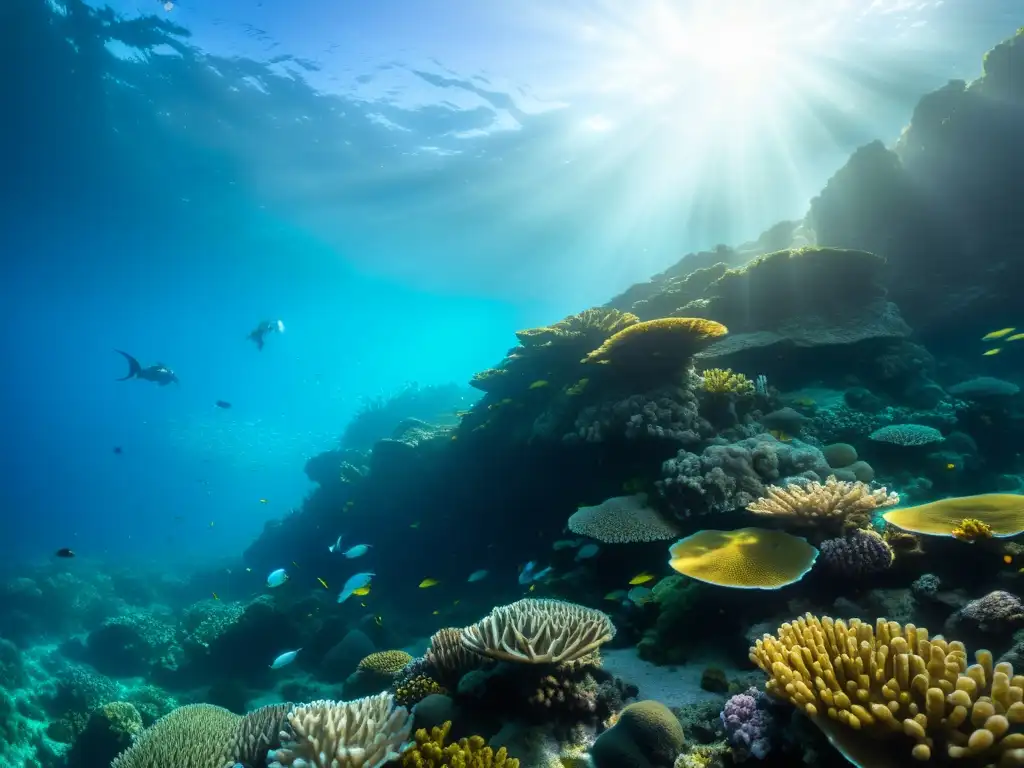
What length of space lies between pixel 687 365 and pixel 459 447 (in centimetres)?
808

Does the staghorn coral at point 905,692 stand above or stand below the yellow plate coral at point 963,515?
below

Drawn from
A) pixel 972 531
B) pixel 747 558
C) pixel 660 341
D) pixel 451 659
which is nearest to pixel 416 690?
pixel 451 659

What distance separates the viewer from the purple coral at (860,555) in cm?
447

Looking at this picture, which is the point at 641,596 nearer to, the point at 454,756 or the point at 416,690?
the point at 416,690

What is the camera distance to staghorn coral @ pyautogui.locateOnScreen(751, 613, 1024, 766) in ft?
7.00

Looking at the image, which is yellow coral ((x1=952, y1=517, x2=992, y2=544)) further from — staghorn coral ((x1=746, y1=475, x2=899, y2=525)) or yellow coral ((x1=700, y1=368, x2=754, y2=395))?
yellow coral ((x1=700, y1=368, x2=754, y2=395))

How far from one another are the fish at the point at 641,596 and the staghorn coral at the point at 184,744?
479 cm


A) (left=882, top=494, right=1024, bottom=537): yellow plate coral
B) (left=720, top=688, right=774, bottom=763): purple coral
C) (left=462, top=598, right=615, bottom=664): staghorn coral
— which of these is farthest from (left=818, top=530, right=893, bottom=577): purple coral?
(left=462, top=598, right=615, bottom=664): staghorn coral

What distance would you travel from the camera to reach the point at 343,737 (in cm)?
351

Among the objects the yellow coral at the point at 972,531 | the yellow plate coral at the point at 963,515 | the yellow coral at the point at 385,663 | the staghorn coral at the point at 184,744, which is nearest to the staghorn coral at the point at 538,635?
the staghorn coral at the point at 184,744

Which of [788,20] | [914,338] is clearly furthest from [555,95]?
[914,338]

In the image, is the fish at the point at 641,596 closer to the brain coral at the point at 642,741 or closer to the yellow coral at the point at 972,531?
the brain coral at the point at 642,741

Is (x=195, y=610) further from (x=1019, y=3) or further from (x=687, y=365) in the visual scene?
(x=1019, y=3)

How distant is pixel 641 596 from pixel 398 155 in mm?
27015
